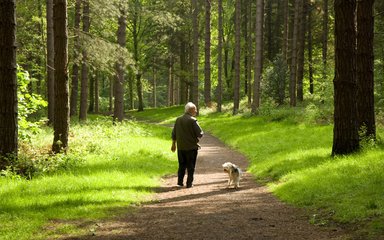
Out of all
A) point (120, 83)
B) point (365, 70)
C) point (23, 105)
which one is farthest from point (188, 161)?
point (120, 83)

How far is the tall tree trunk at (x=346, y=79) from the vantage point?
11.0 meters

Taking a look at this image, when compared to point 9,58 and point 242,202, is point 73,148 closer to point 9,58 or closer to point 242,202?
point 9,58

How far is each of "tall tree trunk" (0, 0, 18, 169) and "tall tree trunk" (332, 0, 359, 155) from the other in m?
8.58

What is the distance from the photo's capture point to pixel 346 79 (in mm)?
10969

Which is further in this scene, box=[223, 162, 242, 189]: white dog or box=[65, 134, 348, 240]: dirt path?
box=[223, 162, 242, 189]: white dog

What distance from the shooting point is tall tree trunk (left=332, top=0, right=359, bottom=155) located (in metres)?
11.0

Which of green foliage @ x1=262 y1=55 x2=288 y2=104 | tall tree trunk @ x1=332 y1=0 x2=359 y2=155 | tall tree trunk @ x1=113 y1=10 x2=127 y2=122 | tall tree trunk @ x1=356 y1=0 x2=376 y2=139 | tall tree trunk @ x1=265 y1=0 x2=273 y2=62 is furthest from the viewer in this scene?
tall tree trunk @ x1=265 y1=0 x2=273 y2=62

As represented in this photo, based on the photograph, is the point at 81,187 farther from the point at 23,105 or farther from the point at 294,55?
the point at 294,55

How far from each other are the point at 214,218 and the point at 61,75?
300 inches

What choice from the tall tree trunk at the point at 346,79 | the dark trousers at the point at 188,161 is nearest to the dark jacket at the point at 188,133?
the dark trousers at the point at 188,161

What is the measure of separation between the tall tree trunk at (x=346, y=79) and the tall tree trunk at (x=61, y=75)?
26.5ft

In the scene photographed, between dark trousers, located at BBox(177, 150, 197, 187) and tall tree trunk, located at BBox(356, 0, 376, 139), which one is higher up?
tall tree trunk, located at BBox(356, 0, 376, 139)

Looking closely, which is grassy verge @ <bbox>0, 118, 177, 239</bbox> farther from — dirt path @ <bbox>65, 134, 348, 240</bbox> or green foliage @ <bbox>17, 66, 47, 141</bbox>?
green foliage @ <bbox>17, 66, 47, 141</bbox>

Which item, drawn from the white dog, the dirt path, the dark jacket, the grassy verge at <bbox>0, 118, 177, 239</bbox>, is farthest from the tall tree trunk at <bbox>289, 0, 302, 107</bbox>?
the white dog
